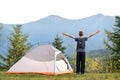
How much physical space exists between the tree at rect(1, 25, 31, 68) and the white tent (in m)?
38.4

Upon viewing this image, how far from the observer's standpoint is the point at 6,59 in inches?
2408

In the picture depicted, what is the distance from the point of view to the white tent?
66.0 feet

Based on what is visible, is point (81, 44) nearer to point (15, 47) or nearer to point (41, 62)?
point (41, 62)

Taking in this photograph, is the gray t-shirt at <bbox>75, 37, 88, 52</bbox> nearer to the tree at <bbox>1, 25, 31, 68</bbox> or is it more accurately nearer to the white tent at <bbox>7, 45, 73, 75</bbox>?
the white tent at <bbox>7, 45, 73, 75</bbox>

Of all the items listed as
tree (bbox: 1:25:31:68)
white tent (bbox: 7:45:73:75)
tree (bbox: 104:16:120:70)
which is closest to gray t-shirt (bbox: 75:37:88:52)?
white tent (bbox: 7:45:73:75)

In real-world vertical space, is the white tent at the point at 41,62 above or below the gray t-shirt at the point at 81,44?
below

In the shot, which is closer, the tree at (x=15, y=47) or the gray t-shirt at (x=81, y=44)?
the gray t-shirt at (x=81, y=44)

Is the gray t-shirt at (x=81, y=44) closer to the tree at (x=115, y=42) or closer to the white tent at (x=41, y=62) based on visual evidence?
the white tent at (x=41, y=62)

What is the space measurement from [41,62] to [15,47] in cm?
4079

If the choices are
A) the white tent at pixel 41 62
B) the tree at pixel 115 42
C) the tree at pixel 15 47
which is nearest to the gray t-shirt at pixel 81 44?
the white tent at pixel 41 62

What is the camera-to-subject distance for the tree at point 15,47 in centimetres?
5981

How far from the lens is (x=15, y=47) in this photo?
199ft

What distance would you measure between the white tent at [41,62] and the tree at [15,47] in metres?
Result: 38.4

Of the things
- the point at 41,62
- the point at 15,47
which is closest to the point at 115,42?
the point at 15,47
